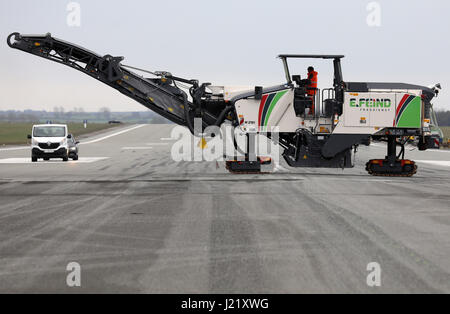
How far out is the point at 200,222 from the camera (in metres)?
9.69

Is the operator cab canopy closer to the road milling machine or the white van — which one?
the road milling machine

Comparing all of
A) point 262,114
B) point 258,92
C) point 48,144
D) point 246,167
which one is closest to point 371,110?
point 262,114

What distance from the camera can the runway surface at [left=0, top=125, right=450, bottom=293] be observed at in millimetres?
6020

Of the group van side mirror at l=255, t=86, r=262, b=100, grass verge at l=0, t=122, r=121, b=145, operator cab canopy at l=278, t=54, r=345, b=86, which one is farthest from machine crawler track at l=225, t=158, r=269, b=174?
grass verge at l=0, t=122, r=121, b=145

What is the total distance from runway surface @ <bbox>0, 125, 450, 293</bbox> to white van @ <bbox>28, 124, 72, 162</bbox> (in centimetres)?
1203

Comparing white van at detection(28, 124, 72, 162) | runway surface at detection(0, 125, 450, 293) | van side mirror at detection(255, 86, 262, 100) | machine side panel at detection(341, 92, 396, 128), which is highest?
van side mirror at detection(255, 86, 262, 100)

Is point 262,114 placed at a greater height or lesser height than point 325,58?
lesser

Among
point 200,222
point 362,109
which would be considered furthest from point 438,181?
point 200,222

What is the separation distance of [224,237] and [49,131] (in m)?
22.0

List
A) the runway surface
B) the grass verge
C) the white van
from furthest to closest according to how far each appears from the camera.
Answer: the grass verge, the white van, the runway surface

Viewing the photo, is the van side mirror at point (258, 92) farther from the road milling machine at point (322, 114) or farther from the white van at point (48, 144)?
the white van at point (48, 144)

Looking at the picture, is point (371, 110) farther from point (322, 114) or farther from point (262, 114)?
point (262, 114)

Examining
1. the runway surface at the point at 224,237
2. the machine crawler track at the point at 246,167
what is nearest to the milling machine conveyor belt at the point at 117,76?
the machine crawler track at the point at 246,167

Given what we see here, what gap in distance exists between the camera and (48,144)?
27.5 meters
